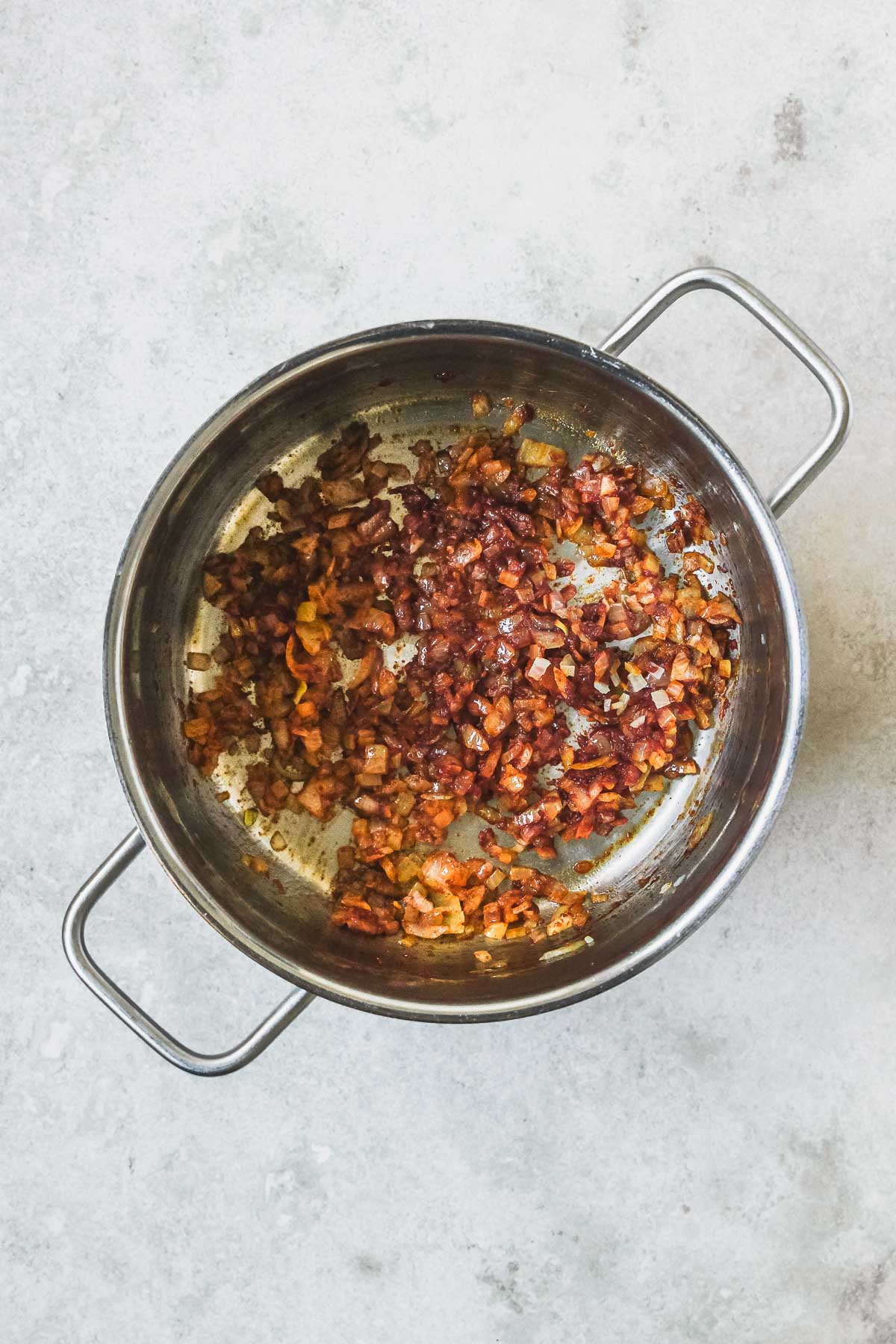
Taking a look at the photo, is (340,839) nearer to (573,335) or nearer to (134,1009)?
(134,1009)

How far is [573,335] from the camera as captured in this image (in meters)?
2.20

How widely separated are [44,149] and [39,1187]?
2355 mm

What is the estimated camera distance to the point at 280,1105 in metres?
2.22

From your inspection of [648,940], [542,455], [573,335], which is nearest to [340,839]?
[648,940]

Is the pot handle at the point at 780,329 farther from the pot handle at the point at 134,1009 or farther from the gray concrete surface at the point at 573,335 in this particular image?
the pot handle at the point at 134,1009

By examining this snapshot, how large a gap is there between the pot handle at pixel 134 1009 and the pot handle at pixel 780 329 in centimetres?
133

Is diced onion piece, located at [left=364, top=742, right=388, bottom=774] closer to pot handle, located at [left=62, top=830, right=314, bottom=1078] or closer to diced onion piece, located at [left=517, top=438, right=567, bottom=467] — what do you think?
pot handle, located at [left=62, top=830, right=314, bottom=1078]

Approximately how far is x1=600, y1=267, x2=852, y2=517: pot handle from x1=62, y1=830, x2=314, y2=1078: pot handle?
1331 mm

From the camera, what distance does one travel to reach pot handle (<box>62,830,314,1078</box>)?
1858 millimetres

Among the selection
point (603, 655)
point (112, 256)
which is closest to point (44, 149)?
point (112, 256)

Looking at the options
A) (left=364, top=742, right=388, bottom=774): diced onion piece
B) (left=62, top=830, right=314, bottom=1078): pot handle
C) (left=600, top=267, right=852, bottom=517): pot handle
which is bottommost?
(left=62, top=830, right=314, bottom=1078): pot handle

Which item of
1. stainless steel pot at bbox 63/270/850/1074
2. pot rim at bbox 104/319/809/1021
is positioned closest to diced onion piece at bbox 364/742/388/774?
stainless steel pot at bbox 63/270/850/1074

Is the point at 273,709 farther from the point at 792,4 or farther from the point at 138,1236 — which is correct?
the point at 792,4

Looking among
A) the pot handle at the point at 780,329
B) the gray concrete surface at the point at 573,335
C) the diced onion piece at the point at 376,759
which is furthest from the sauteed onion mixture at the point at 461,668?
the pot handle at the point at 780,329
